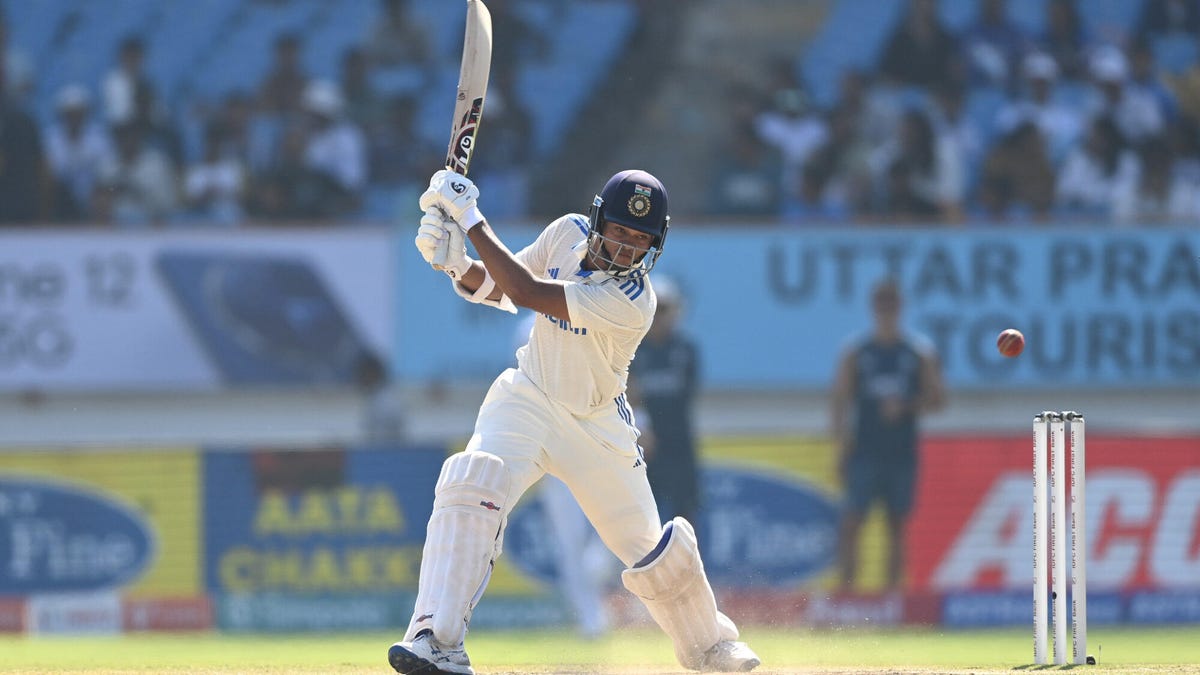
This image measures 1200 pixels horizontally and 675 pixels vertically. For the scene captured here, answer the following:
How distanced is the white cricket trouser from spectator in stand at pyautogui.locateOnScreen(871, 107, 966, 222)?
844cm

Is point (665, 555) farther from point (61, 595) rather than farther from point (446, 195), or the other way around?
point (61, 595)

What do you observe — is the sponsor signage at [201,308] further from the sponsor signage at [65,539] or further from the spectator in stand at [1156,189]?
the spectator in stand at [1156,189]

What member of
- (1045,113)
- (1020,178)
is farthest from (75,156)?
(1045,113)

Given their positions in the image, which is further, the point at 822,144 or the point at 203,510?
the point at 822,144

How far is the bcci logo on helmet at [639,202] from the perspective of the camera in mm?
5742

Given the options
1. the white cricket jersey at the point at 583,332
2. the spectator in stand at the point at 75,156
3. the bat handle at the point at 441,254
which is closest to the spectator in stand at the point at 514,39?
the spectator in stand at the point at 75,156

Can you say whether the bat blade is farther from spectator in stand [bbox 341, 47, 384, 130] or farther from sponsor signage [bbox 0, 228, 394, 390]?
spectator in stand [bbox 341, 47, 384, 130]

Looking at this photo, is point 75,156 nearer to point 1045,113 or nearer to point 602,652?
point 1045,113

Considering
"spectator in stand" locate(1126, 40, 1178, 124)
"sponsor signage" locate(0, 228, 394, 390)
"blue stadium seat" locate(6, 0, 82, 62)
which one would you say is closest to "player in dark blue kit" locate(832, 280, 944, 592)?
"sponsor signage" locate(0, 228, 394, 390)

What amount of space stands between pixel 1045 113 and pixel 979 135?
55cm

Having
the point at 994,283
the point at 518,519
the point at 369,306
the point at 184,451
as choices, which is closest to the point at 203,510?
the point at 184,451

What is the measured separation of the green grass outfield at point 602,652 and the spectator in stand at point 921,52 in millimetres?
5809

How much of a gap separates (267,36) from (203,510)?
554cm

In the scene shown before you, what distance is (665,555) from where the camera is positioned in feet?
19.9
